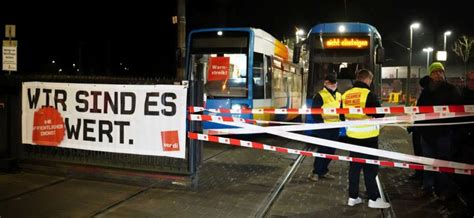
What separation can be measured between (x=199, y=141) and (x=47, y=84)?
290 centimetres

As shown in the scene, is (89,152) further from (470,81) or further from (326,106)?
(470,81)

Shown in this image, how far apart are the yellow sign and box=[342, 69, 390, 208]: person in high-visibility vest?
7206 mm

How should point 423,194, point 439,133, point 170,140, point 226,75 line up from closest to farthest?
point 439,133, point 423,194, point 170,140, point 226,75

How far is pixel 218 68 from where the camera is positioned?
13172 mm

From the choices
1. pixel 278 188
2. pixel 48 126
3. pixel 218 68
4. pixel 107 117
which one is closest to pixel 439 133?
pixel 278 188

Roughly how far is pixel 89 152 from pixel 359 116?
4480 mm

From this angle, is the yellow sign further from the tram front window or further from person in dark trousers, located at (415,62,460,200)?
person in dark trousers, located at (415,62,460,200)

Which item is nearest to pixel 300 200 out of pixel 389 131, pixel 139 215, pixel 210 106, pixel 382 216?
pixel 382 216

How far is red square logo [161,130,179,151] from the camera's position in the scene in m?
7.19

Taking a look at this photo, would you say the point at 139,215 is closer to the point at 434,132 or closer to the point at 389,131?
the point at 434,132

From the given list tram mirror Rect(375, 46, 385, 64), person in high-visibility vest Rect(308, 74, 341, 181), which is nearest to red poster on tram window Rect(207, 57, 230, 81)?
tram mirror Rect(375, 46, 385, 64)

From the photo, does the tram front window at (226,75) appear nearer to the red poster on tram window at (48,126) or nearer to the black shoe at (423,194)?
the red poster on tram window at (48,126)

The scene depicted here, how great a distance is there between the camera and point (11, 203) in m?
6.22

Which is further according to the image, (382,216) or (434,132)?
(434,132)
